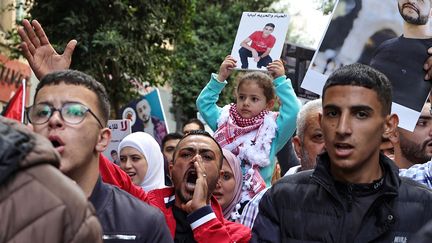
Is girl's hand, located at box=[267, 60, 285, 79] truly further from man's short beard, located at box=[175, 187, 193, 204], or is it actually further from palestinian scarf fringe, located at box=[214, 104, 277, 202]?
man's short beard, located at box=[175, 187, 193, 204]

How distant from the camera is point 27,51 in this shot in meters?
4.70

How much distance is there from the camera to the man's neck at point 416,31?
16.2 feet

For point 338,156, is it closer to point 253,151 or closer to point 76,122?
point 76,122

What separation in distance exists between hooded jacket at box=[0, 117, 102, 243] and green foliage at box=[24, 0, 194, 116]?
460 inches

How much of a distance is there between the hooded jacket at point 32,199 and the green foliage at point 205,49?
2220cm

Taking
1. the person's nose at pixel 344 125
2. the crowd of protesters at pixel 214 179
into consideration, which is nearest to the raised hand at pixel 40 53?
the crowd of protesters at pixel 214 179

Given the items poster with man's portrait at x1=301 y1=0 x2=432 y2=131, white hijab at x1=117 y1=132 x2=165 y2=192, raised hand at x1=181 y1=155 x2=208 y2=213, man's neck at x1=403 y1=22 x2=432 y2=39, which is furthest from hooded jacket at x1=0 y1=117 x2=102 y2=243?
white hijab at x1=117 y1=132 x2=165 y2=192

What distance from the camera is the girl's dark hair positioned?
659cm

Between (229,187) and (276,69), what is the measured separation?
140cm

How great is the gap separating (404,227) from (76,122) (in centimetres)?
142

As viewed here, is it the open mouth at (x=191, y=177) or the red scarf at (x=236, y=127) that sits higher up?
the red scarf at (x=236, y=127)

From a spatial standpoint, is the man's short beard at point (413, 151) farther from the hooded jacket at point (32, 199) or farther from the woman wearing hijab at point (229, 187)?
the hooded jacket at point (32, 199)

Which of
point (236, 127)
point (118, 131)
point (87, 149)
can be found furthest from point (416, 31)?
point (118, 131)

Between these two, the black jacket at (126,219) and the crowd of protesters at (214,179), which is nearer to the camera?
the crowd of protesters at (214,179)
